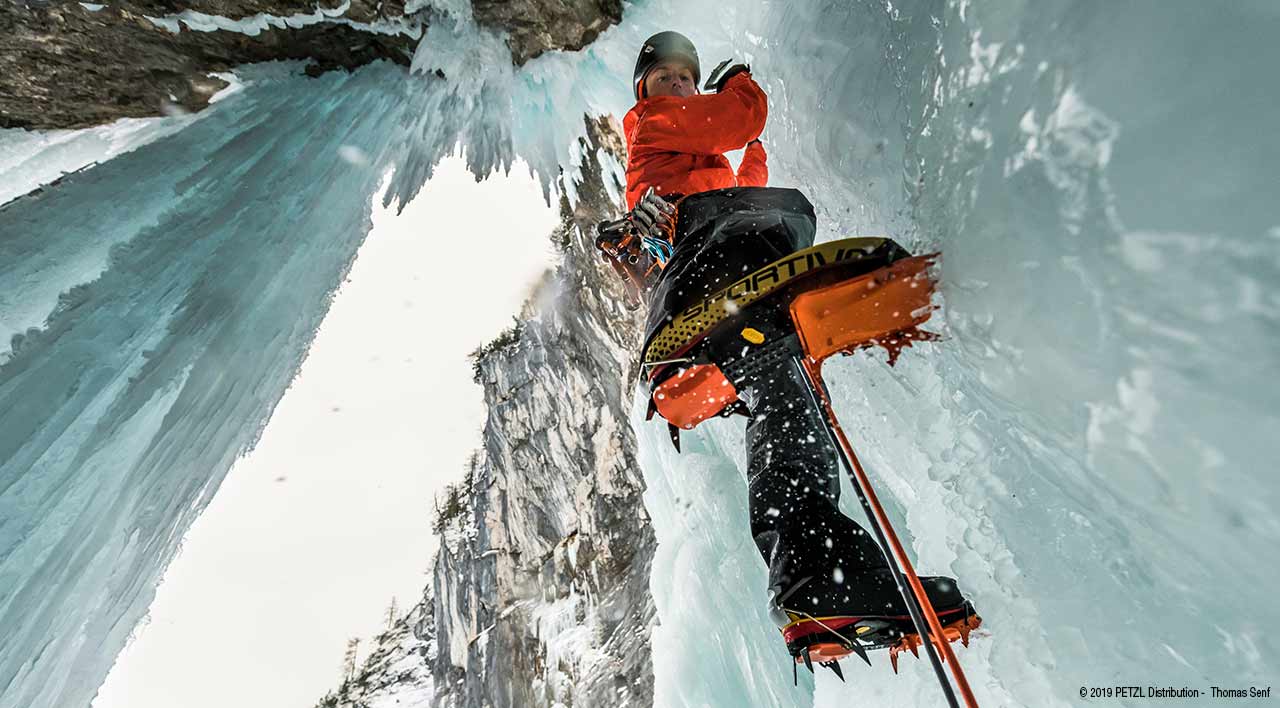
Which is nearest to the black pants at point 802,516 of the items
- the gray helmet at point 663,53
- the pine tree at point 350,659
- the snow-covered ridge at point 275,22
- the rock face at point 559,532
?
the gray helmet at point 663,53

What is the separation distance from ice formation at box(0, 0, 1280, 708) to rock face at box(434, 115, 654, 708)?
9.21ft

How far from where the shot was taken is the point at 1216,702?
0.98 metres

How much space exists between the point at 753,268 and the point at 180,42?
4068 millimetres


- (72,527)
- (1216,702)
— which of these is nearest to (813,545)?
(1216,702)

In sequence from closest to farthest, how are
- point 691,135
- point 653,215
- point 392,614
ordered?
point 653,215 → point 691,135 → point 392,614

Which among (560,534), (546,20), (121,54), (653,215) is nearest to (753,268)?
(653,215)

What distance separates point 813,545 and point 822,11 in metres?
1.86

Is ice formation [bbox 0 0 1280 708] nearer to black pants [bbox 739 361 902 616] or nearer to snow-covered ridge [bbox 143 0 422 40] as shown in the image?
snow-covered ridge [bbox 143 0 422 40]

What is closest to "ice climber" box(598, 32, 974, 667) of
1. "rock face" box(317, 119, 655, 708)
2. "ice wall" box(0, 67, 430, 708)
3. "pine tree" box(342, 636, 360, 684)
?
"ice wall" box(0, 67, 430, 708)

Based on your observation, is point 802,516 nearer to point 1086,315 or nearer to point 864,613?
point 864,613

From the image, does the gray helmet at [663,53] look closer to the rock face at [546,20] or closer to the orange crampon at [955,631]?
the rock face at [546,20]

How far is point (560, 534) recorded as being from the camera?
7793 mm

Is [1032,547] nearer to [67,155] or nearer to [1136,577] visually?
[1136,577]

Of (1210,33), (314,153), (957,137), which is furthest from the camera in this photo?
(314,153)
